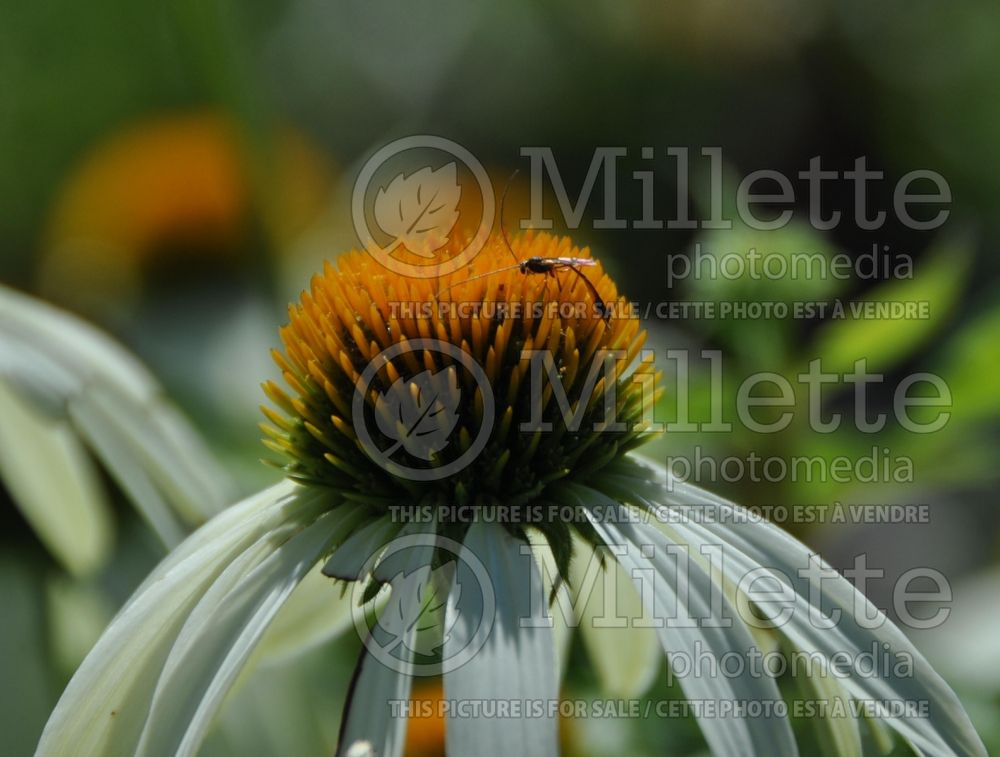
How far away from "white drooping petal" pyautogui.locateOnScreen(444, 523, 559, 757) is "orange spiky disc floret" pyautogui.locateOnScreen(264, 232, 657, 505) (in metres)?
0.07

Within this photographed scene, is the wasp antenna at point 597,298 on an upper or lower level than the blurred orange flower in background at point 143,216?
lower

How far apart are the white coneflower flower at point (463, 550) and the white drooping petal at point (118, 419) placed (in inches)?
6.2

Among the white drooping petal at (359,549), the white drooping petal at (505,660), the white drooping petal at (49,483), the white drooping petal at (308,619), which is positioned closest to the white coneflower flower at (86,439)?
the white drooping petal at (49,483)

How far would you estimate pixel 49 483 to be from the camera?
1153 millimetres

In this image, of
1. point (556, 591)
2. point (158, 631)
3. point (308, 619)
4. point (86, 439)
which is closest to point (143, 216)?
point (86, 439)

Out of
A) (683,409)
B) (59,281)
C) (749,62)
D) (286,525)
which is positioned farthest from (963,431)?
(749,62)

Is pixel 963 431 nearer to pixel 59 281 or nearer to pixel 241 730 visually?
pixel 241 730

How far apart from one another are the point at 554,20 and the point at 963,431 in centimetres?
215

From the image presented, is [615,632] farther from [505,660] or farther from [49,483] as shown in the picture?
[49,483]

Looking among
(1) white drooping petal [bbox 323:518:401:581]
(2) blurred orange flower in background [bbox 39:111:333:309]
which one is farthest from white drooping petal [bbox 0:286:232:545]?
(2) blurred orange flower in background [bbox 39:111:333:309]

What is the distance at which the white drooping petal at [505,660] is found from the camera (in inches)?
24.3

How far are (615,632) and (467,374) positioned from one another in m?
0.30

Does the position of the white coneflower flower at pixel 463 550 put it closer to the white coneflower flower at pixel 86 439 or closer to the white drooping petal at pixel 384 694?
the white drooping petal at pixel 384 694

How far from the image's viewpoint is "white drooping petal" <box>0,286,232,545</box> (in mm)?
1023
